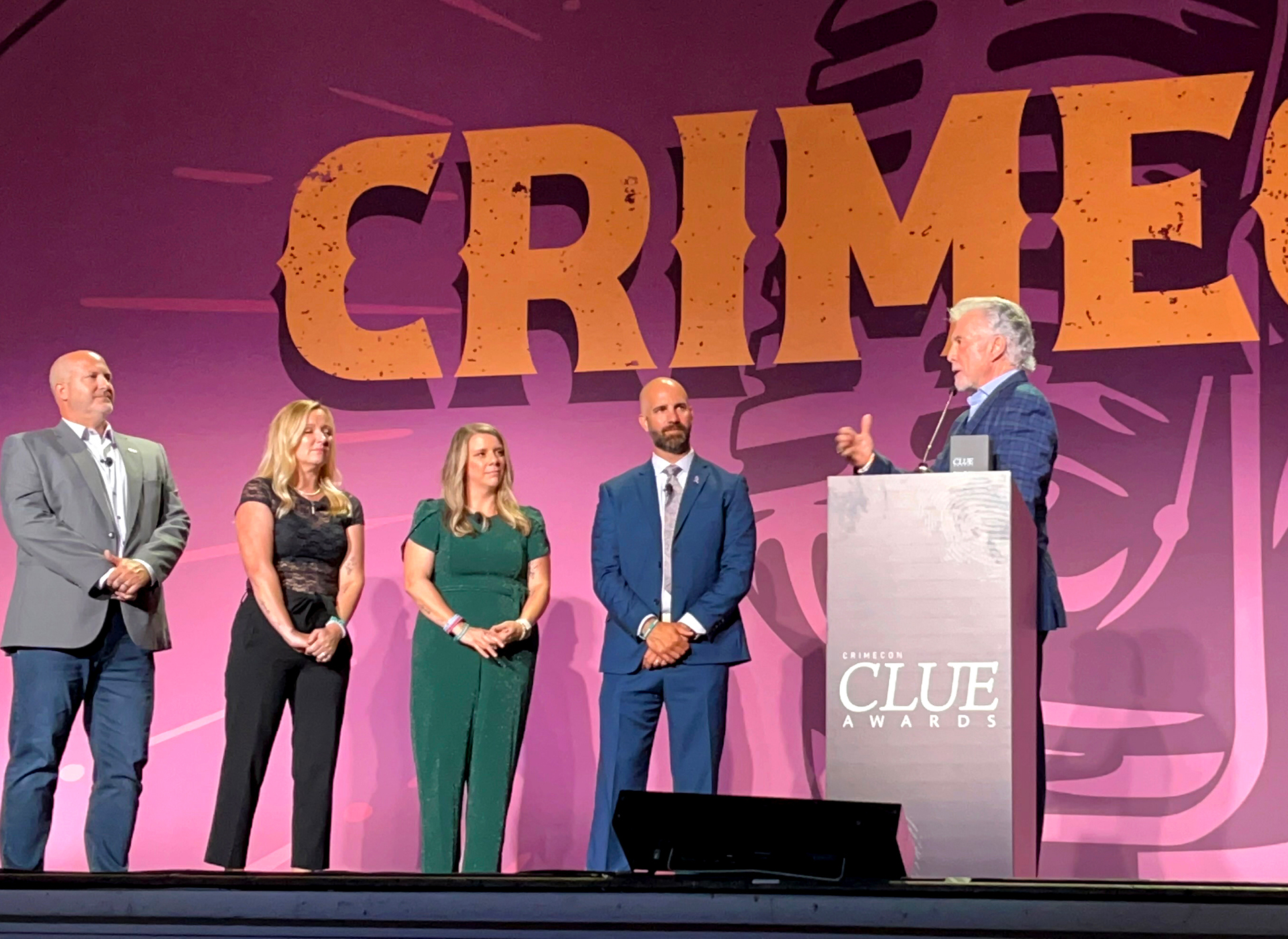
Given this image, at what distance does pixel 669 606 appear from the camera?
177 inches

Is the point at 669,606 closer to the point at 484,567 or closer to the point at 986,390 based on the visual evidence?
the point at 484,567

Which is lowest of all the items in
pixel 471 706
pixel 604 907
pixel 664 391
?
pixel 604 907

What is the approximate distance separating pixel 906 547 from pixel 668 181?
3085mm

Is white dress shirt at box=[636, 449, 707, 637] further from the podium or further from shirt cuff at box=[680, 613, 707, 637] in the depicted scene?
the podium

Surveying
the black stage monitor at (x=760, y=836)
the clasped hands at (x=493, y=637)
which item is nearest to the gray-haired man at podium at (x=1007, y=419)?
the black stage monitor at (x=760, y=836)

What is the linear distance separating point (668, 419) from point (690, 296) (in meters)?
1.02

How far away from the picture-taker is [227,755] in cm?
447

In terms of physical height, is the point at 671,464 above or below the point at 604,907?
above

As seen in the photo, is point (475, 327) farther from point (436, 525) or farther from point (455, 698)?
point (455, 698)

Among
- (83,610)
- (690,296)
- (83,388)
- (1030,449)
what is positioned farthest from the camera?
(690,296)

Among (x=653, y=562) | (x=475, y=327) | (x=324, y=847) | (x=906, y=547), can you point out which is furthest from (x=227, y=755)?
(x=906, y=547)

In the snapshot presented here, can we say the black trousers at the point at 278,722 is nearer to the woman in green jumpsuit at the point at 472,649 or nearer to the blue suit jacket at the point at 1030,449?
the woman in green jumpsuit at the point at 472,649

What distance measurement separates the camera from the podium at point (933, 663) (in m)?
2.77

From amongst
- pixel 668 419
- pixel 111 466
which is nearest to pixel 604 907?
pixel 668 419
